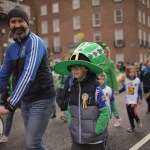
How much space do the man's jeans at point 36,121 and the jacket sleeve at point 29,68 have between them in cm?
43

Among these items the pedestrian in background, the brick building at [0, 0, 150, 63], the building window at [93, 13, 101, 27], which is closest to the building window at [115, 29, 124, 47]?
the brick building at [0, 0, 150, 63]

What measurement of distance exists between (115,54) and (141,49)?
12.3ft

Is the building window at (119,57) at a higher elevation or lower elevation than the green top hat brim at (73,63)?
higher

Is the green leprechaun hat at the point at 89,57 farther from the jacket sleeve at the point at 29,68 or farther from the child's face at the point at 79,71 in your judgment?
the jacket sleeve at the point at 29,68

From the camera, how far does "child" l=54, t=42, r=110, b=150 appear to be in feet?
10.8

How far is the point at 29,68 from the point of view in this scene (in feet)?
10.0

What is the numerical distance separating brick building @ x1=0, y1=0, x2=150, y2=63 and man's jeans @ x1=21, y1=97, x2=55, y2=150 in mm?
34115

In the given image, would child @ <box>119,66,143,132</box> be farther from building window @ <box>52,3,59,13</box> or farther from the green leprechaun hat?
building window @ <box>52,3,59,13</box>

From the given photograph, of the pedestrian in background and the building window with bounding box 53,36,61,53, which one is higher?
the building window with bounding box 53,36,61,53

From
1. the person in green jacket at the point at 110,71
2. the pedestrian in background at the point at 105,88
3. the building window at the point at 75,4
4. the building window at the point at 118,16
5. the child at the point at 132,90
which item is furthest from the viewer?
the building window at the point at 75,4

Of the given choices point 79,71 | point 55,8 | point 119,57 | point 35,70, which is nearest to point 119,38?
point 119,57

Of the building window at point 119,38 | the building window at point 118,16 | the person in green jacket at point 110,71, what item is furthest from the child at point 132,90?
the building window at point 118,16

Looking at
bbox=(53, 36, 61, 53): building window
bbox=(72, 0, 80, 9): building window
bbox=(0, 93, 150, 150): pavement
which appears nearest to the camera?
bbox=(0, 93, 150, 150): pavement

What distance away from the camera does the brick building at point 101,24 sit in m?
40.3
